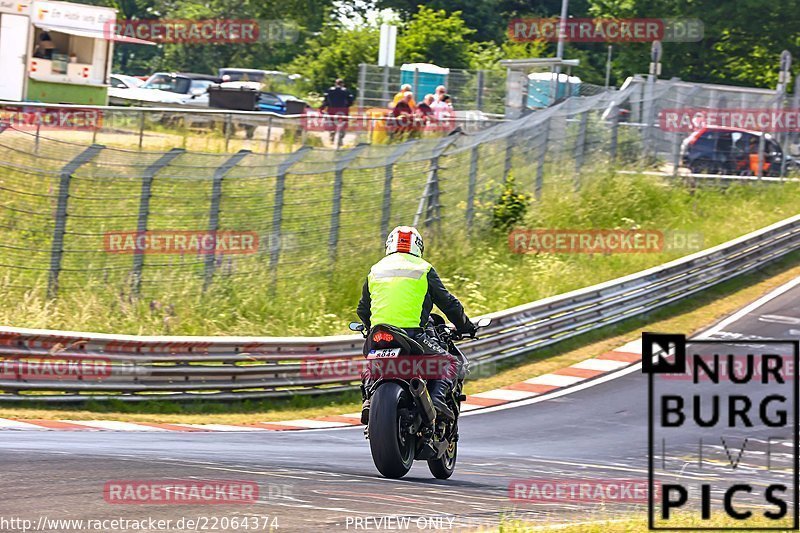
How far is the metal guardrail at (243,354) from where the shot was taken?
13680 mm

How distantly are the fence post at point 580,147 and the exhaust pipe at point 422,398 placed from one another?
52.1 ft

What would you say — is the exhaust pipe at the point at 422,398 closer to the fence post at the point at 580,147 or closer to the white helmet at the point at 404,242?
the white helmet at the point at 404,242

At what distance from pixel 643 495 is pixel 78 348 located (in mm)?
6746

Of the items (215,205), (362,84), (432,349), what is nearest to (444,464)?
(432,349)

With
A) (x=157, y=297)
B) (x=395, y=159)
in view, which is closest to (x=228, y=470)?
(x=157, y=297)

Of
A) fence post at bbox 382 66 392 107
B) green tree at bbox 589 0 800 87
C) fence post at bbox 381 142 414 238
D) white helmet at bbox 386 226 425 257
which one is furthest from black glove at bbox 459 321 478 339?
green tree at bbox 589 0 800 87

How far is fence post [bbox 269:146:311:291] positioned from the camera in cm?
1715

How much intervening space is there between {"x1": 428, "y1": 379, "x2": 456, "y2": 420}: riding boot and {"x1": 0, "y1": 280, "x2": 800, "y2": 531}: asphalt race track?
1.75ft

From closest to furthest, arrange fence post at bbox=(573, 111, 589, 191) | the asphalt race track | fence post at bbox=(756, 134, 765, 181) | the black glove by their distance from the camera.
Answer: the asphalt race track
the black glove
fence post at bbox=(573, 111, 589, 191)
fence post at bbox=(756, 134, 765, 181)

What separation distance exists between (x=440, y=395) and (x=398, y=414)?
2.20ft

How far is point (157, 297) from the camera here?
15906mm

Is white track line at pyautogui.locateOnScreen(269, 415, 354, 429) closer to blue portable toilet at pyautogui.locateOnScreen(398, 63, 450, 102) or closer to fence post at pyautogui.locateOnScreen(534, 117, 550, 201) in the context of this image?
fence post at pyautogui.locateOnScreen(534, 117, 550, 201)

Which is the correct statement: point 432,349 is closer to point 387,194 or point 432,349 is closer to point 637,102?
point 387,194

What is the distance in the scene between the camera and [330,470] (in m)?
9.39
